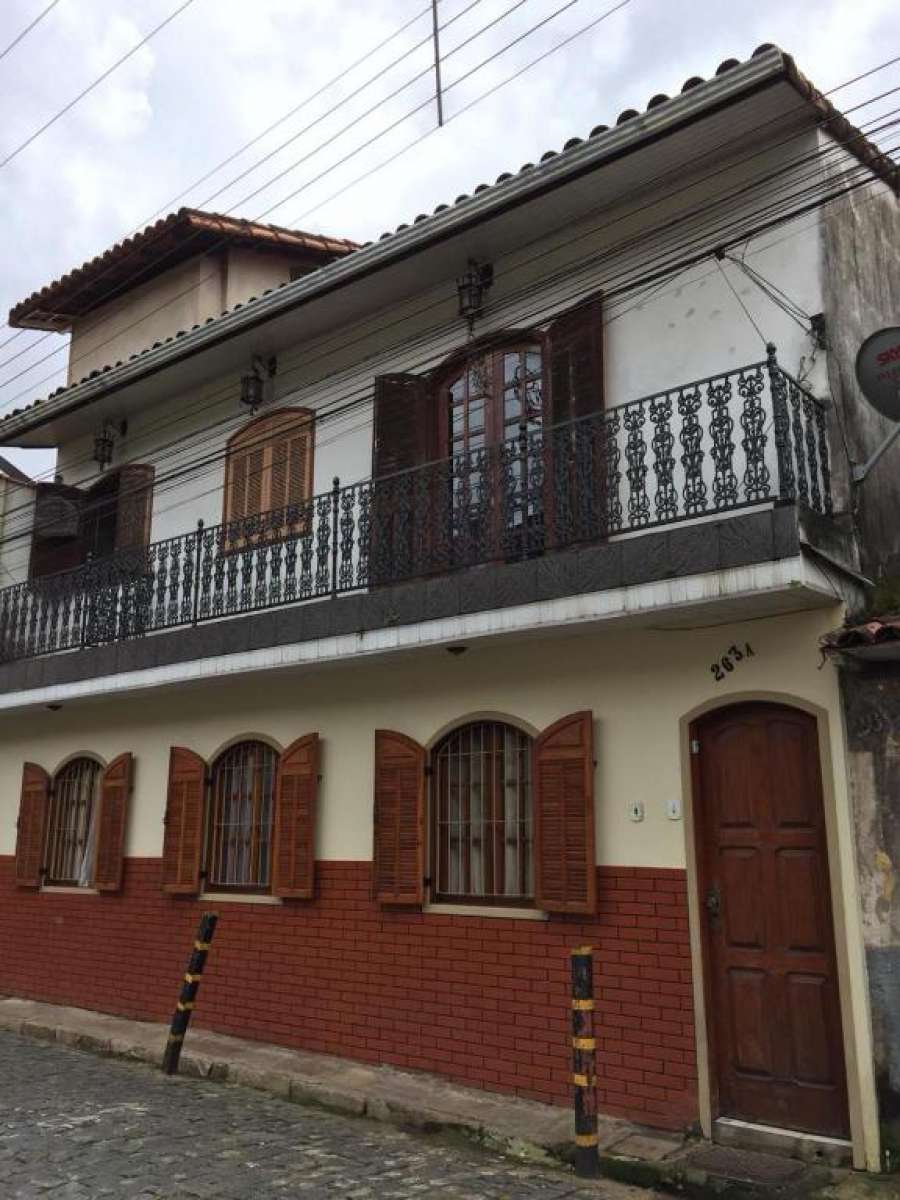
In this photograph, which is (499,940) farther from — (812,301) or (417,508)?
(812,301)

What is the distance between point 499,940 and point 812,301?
506 centimetres

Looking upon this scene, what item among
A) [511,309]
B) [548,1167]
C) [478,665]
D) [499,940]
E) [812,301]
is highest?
[511,309]

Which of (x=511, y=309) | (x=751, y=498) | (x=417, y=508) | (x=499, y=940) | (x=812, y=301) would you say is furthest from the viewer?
(x=511, y=309)

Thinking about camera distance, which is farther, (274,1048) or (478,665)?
(274,1048)

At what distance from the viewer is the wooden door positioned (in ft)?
19.7

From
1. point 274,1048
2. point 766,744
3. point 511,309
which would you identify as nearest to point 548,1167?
point 766,744

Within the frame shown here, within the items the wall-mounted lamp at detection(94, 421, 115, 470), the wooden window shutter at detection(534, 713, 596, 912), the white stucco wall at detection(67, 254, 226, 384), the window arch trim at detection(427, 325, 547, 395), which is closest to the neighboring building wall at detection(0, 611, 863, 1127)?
the wooden window shutter at detection(534, 713, 596, 912)

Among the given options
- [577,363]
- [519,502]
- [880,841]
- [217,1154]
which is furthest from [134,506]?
[880,841]

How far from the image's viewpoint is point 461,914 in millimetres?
7660

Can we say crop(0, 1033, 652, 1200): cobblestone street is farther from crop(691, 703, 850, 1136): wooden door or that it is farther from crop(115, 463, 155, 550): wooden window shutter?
crop(115, 463, 155, 550): wooden window shutter

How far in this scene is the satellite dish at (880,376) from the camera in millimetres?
6340

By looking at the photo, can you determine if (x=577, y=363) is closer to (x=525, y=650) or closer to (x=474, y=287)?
(x=474, y=287)

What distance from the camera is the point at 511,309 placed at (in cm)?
849

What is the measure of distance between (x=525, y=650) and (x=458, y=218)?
3.50m
